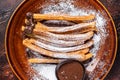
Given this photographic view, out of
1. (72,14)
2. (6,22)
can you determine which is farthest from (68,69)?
(6,22)

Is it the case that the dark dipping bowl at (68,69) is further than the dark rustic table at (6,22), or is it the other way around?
Answer: the dark rustic table at (6,22)

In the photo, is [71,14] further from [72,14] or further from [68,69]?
[68,69]

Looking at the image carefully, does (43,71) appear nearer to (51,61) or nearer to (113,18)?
(51,61)

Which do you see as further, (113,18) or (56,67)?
(113,18)

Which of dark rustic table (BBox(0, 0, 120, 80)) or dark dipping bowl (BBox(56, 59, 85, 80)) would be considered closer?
dark dipping bowl (BBox(56, 59, 85, 80))

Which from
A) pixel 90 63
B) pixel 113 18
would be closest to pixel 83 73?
pixel 90 63
